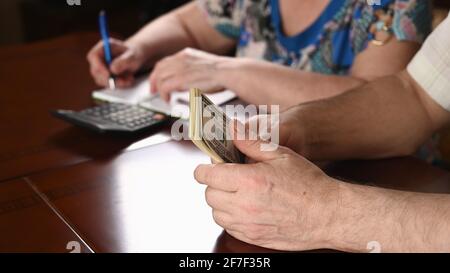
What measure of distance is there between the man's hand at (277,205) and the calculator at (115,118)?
0.34 metres

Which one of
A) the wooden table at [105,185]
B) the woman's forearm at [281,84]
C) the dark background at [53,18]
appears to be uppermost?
the woman's forearm at [281,84]

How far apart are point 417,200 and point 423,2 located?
1.83ft

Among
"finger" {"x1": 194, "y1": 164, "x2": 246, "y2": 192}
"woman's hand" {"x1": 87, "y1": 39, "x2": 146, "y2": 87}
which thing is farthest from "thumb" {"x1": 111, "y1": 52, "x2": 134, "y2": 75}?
"finger" {"x1": 194, "y1": 164, "x2": 246, "y2": 192}

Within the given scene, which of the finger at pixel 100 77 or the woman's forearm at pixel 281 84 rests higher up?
the woman's forearm at pixel 281 84

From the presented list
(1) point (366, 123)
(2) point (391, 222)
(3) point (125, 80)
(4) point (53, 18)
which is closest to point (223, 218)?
(2) point (391, 222)

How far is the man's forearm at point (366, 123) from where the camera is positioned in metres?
0.90

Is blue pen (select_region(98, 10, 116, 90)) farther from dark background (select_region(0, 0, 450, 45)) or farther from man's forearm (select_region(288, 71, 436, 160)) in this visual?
dark background (select_region(0, 0, 450, 45))

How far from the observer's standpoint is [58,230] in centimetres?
73

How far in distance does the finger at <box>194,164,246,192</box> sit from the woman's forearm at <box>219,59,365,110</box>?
0.41 m

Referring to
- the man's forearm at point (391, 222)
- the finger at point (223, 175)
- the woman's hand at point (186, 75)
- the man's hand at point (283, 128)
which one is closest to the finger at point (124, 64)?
the woman's hand at point (186, 75)

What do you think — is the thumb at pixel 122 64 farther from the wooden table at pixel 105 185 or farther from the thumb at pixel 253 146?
the thumb at pixel 253 146

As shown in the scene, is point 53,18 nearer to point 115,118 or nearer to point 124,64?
point 124,64

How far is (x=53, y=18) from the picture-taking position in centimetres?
295

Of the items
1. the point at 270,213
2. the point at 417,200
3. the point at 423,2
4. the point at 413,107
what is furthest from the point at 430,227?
the point at 423,2
